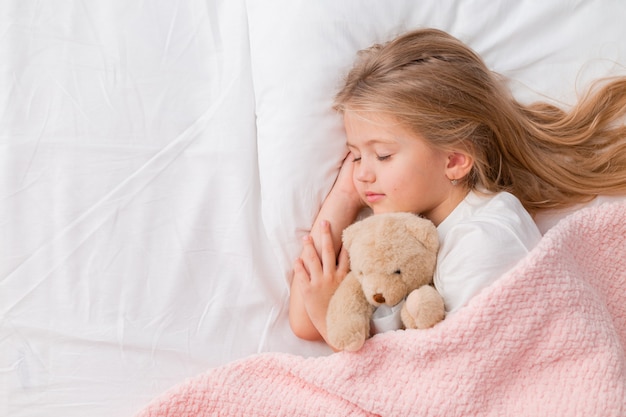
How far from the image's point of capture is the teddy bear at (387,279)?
41.4 inches

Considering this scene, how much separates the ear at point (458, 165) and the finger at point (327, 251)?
0.77ft

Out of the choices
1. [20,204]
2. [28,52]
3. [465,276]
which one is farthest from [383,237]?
[28,52]

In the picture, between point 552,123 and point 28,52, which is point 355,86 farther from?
point 28,52

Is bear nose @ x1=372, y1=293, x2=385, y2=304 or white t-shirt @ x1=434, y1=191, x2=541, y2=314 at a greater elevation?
white t-shirt @ x1=434, y1=191, x2=541, y2=314

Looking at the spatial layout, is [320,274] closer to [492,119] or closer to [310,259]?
[310,259]

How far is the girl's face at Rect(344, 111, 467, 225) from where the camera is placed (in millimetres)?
1170

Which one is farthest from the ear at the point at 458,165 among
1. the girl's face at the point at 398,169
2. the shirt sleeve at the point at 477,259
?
the shirt sleeve at the point at 477,259

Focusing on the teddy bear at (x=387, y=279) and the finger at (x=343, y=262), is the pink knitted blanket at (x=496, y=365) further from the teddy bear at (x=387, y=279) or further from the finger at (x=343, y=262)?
the finger at (x=343, y=262)

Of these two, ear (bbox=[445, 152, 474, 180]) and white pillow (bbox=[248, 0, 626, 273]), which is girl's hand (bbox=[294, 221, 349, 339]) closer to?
white pillow (bbox=[248, 0, 626, 273])

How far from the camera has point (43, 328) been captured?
1.16 meters

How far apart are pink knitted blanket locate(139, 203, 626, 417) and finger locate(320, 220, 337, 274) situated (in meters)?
0.16

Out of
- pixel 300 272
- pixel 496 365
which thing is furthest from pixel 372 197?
pixel 496 365

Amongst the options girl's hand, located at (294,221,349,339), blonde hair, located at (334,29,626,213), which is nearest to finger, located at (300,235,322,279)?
girl's hand, located at (294,221,349,339)

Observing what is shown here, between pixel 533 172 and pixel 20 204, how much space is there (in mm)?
920
